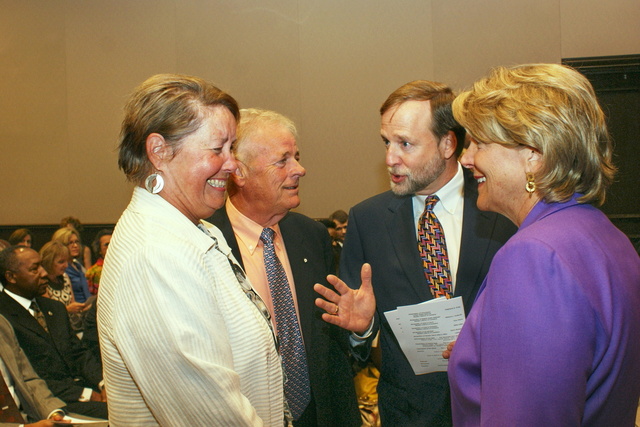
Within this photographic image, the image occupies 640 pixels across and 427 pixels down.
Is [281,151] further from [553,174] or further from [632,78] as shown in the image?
[632,78]

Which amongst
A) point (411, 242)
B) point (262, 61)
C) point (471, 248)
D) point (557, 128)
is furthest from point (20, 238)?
point (557, 128)

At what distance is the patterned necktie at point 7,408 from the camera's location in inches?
110

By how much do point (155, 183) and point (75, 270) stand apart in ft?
16.5

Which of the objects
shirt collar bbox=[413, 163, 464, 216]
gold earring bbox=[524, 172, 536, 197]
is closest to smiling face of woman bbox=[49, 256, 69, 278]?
shirt collar bbox=[413, 163, 464, 216]

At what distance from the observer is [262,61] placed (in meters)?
7.17

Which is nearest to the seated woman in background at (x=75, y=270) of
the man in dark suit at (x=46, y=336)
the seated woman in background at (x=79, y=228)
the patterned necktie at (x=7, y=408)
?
the seated woman in background at (x=79, y=228)

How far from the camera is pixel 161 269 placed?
124cm

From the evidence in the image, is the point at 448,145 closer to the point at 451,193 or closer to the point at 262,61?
the point at 451,193

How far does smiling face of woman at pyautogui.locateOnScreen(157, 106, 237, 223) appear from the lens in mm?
1453

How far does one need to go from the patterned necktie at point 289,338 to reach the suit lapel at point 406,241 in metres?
Answer: 0.45

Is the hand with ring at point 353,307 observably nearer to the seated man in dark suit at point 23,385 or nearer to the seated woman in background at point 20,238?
the seated man in dark suit at point 23,385

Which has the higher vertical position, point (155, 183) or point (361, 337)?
point (155, 183)

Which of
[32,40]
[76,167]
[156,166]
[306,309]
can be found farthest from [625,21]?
[32,40]

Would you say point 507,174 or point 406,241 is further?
point 406,241
